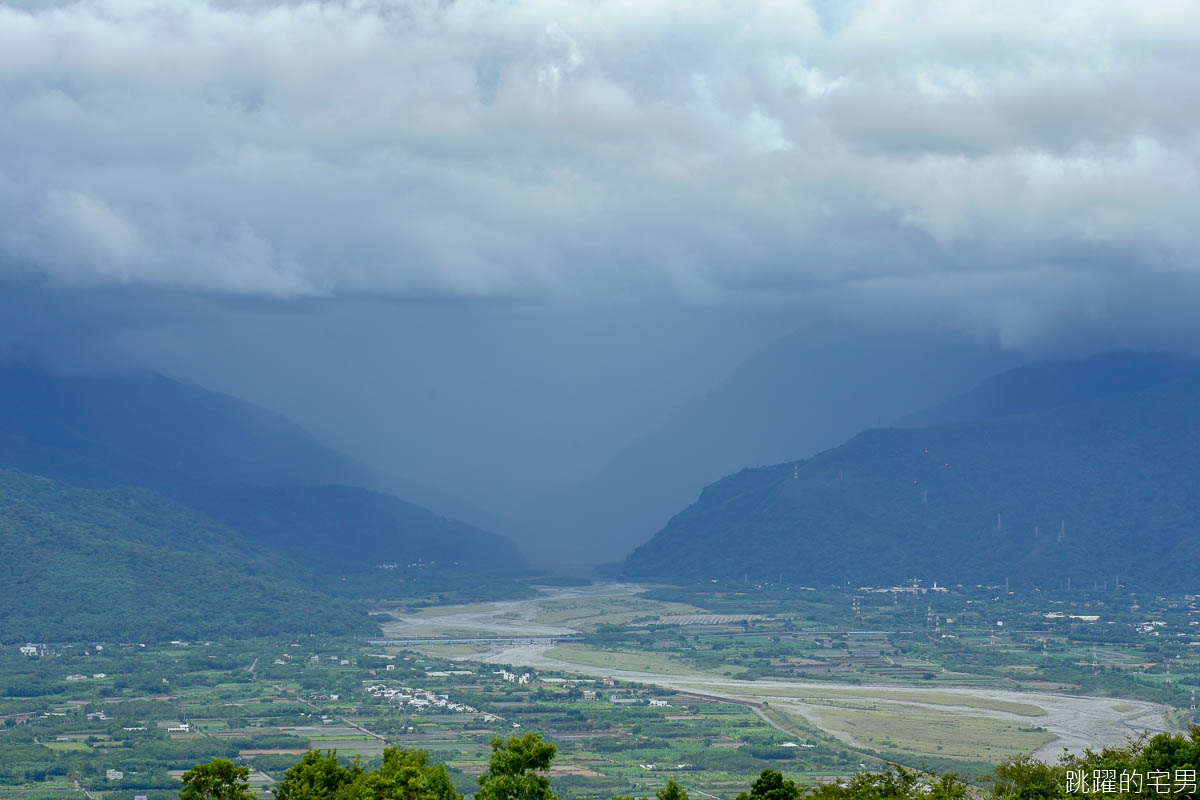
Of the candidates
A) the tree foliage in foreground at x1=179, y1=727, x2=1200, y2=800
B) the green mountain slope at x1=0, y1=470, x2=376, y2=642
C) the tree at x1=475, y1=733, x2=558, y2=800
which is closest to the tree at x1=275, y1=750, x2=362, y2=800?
the tree foliage in foreground at x1=179, y1=727, x2=1200, y2=800

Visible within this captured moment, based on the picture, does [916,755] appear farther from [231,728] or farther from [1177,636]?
[1177,636]

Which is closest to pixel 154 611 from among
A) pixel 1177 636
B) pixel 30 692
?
pixel 30 692

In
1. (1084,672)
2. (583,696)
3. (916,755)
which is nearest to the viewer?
(916,755)

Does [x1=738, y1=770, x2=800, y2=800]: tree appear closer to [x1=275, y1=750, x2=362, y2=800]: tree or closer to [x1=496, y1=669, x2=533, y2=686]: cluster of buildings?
[x1=275, y1=750, x2=362, y2=800]: tree

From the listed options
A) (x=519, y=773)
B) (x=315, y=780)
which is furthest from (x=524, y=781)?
(x=315, y=780)

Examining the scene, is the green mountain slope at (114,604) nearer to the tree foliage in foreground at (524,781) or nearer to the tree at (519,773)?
the tree foliage in foreground at (524,781)
